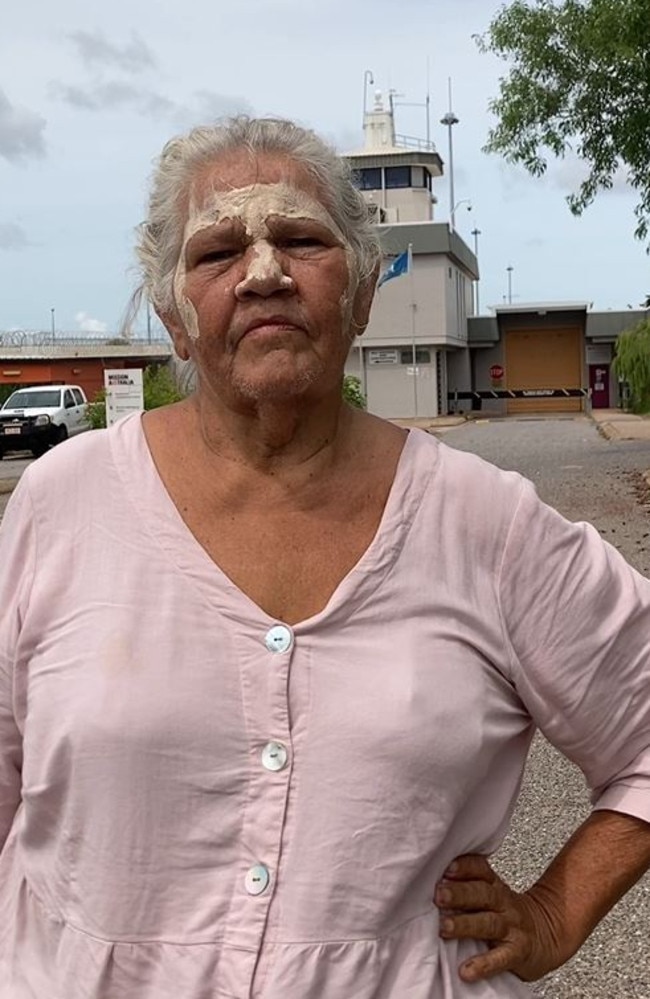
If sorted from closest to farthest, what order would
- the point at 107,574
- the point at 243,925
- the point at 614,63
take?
the point at 243,925 < the point at 107,574 < the point at 614,63

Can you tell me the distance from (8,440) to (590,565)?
29.2 meters

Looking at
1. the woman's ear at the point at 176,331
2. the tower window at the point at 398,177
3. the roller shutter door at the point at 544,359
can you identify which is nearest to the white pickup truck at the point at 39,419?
the tower window at the point at 398,177

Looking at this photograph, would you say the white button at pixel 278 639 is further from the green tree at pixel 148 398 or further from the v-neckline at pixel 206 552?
the green tree at pixel 148 398

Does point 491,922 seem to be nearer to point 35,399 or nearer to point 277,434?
point 277,434

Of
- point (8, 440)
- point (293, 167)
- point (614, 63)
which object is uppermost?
point (614, 63)

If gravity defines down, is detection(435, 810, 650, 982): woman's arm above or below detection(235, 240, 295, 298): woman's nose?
below

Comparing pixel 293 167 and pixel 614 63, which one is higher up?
pixel 614 63

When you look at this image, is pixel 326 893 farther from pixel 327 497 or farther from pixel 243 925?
pixel 327 497

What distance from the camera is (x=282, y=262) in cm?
179

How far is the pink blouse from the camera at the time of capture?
164 centimetres

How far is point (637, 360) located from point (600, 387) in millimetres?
31543

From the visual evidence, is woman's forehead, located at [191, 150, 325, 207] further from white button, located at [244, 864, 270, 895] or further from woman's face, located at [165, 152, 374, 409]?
white button, located at [244, 864, 270, 895]

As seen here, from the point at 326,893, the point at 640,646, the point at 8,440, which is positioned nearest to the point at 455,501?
the point at 640,646

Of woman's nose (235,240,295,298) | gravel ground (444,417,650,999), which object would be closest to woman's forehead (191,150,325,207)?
woman's nose (235,240,295,298)
